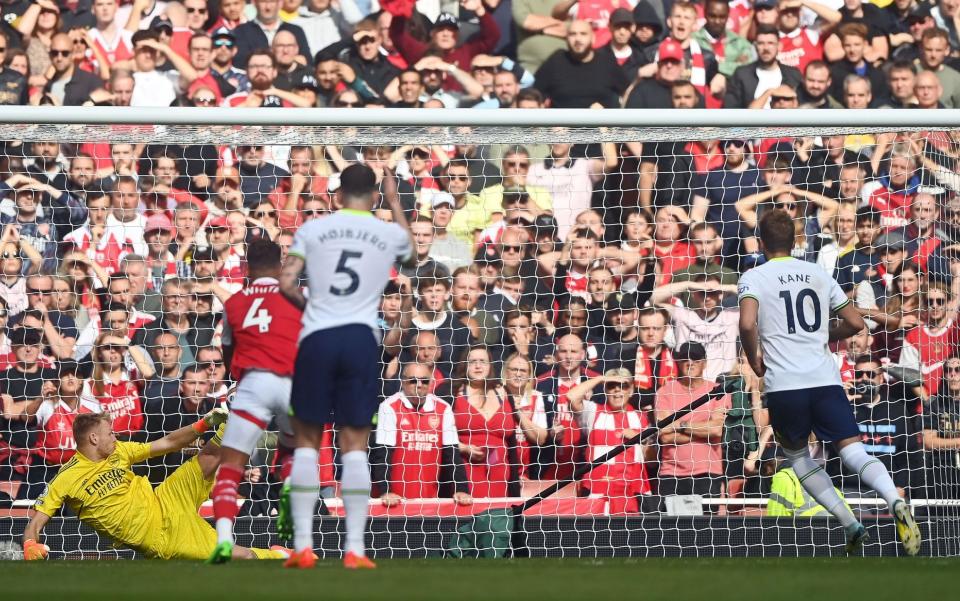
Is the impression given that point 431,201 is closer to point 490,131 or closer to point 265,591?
point 490,131

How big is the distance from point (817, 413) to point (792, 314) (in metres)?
0.59

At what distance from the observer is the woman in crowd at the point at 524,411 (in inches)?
390

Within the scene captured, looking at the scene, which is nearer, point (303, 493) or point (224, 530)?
point (303, 493)

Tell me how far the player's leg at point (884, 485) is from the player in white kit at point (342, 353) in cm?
296

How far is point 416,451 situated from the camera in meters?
9.79

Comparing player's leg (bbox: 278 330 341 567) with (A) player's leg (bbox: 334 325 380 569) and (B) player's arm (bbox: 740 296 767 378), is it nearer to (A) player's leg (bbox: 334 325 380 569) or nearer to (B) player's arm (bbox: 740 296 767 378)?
(A) player's leg (bbox: 334 325 380 569)

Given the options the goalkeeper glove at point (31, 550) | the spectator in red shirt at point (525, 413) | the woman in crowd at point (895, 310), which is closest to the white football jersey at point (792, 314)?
the woman in crowd at point (895, 310)

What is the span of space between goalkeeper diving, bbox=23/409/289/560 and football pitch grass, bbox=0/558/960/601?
155cm

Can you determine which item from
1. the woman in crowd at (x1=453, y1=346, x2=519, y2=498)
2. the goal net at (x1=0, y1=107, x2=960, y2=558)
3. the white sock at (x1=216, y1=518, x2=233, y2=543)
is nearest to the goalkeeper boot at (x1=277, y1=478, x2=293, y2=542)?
the white sock at (x1=216, y1=518, x2=233, y2=543)

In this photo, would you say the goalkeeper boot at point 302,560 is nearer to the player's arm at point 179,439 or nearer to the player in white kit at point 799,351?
the player's arm at point 179,439

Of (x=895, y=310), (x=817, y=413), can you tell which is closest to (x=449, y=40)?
(x=895, y=310)

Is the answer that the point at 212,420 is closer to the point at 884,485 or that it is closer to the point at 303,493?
the point at 303,493

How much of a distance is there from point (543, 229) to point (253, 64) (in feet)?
10.4

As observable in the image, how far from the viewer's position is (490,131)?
389 inches
